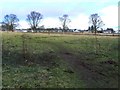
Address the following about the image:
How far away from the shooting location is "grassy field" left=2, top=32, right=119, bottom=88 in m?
23.6

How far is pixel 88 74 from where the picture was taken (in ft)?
86.7

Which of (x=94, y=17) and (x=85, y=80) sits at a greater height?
(x=94, y=17)

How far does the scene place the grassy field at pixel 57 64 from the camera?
23625 mm

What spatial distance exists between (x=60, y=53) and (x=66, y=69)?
15.1 ft

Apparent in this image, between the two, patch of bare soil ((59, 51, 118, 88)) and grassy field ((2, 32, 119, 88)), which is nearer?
grassy field ((2, 32, 119, 88))

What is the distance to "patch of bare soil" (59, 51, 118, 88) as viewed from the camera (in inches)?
973

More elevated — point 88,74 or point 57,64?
point 57,64

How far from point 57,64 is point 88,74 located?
260 centimetres

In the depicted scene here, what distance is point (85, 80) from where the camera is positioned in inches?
982

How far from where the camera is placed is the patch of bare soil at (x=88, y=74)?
81.1ft

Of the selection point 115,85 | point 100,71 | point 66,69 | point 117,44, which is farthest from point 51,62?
point 117,44

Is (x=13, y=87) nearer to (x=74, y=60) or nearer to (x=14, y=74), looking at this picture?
(x=14, y=74)

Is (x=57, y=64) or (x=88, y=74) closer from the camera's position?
(x=88, y=74)

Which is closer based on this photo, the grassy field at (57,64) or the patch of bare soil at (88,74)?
the grassy field at (57,64)
